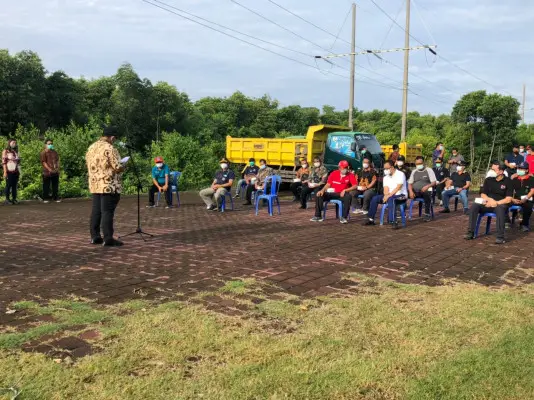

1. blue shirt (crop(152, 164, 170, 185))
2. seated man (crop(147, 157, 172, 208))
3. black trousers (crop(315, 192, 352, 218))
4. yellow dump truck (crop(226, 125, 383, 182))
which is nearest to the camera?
black trousers (crop(315, 192, 352, 218))

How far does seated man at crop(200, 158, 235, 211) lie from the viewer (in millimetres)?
12508

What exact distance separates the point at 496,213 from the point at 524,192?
1493 mm

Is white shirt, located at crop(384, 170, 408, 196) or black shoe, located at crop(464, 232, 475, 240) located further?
white shirt, located at crop(384, 170, 408, 196)

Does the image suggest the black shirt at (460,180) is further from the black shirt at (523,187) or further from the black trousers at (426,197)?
the black shirt at (523,187)

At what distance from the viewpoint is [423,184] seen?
11.5m

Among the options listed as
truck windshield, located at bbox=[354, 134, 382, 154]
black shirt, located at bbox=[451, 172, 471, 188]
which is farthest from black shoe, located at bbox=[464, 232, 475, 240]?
truck windshield, located at bbox=[354, 134, 382, 154]

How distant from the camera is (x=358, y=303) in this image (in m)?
4.49

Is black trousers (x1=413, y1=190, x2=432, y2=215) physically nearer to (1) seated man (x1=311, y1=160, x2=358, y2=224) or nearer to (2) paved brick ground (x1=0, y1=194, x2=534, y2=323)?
(2) paved brick ground (x1=0, y1=194, x2=534, y2=323)

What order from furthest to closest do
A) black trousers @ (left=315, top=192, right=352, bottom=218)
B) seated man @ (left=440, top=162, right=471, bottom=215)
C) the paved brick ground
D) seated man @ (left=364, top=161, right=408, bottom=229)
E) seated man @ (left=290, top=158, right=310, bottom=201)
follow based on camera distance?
seated man @ (left=290, top=158, right=310, bottom=201), seated man @ (left=440, top=162, right=471, bottom=215), black trousers @ (left=315, top=192, right=352, bottom=218), seated man @ (left=364, top=161, right=408, bottom=229), the paved brick ground

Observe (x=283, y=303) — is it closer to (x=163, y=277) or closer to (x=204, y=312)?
(x=204, y=312)

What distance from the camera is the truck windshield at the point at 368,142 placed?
18141 millimetres

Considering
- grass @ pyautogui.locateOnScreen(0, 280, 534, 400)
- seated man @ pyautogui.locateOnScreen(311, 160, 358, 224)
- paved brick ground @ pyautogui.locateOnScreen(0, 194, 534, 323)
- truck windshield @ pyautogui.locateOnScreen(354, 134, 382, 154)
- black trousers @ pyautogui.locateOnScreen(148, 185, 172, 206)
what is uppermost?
truck windshield @ pyautogui.locateOnScreen(354, 134, 382, 154)

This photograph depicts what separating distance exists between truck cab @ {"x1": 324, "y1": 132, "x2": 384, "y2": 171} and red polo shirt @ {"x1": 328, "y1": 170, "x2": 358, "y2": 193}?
712cm

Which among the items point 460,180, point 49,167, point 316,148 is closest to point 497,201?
point 460,180
